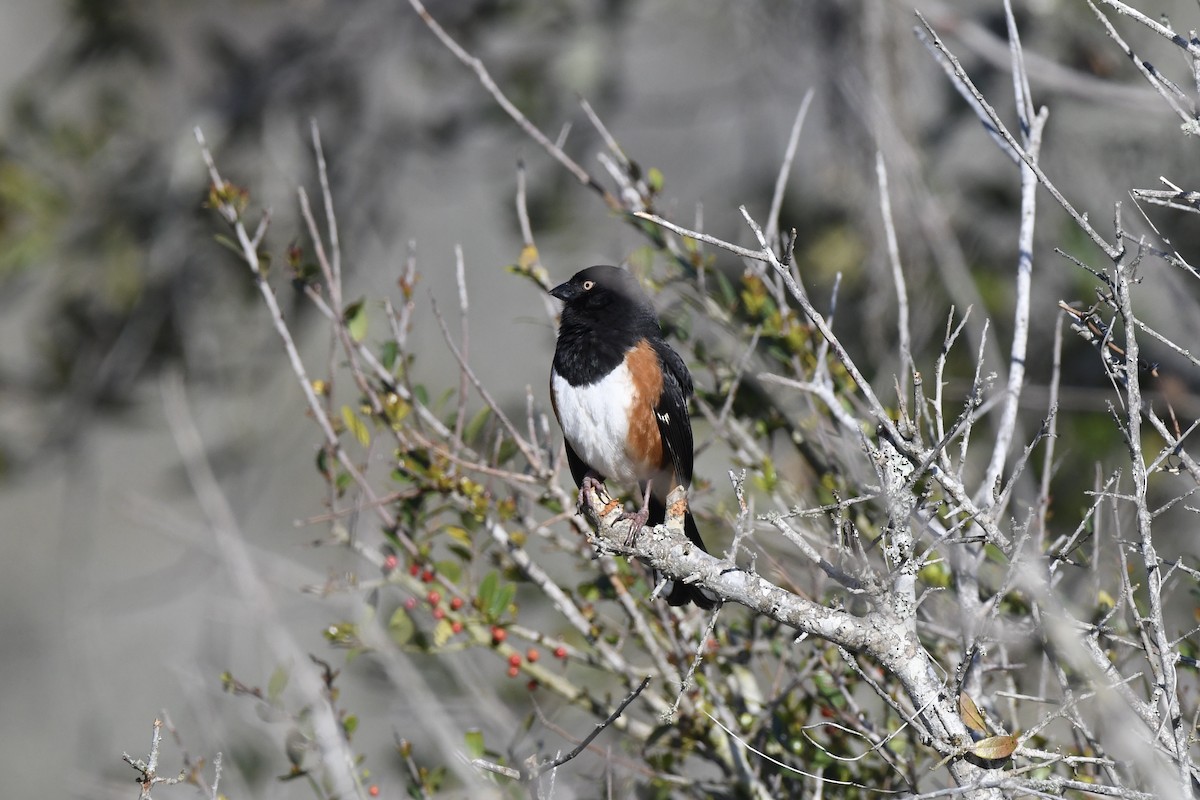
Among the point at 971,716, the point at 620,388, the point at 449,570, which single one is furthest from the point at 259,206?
the point at 971,716

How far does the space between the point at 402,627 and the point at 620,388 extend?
0.82 m

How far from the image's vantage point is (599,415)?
3.09 m

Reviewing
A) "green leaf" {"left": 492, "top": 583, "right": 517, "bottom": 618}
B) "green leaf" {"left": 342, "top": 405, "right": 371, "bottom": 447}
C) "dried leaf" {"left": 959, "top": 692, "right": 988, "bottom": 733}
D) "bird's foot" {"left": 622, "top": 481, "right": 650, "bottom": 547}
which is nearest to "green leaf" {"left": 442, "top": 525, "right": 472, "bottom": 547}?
"green leaf" {"left": 492, "top": 583, "right": 517, "bottom": 618}

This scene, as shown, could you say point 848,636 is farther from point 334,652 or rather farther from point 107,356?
point 107,356

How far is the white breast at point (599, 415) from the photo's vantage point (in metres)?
3.08

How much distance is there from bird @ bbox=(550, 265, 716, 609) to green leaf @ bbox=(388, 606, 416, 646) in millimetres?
558

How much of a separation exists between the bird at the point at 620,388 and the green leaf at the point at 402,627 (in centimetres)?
56

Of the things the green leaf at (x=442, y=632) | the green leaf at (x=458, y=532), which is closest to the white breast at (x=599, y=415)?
the green leaf at (x=458, y=532)

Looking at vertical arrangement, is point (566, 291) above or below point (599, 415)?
above

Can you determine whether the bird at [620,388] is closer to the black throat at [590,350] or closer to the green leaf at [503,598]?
the black throat at [590,350]

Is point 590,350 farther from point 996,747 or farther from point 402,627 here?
point 996,747

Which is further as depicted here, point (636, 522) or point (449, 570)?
point (449, 570)

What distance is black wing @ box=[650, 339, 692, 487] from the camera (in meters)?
3.08

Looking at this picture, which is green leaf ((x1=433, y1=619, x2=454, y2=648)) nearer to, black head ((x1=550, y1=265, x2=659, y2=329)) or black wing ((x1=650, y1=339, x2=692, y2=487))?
black wing ((x1=650, y1=339, x2=692, y2=487))
